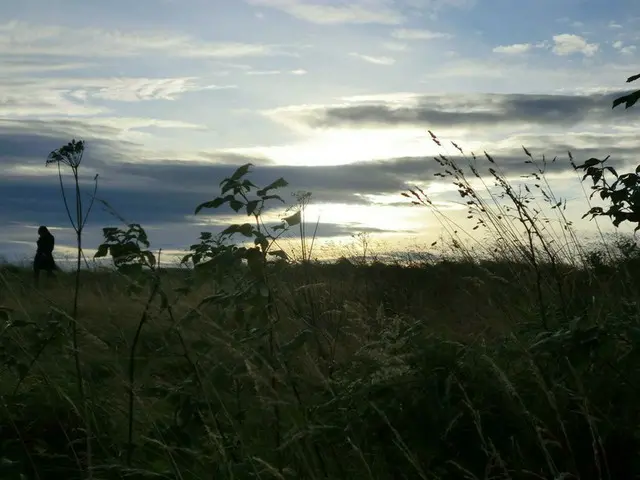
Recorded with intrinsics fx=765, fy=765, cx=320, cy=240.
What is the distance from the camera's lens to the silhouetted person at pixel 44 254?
585 inches

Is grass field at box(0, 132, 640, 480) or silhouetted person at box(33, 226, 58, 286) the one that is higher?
silhouetted person at box(33, 226, 58, 286)

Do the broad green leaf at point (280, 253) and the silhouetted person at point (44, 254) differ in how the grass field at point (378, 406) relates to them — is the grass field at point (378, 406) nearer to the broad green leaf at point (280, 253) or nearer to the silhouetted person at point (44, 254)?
the broad green leaf at point (280, 253)

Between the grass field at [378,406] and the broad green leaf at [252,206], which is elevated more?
the broad green leaf at [252,206]

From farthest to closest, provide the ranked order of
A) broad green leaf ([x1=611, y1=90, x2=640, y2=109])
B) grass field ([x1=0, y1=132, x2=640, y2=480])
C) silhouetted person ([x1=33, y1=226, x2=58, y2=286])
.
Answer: silhouetted person ([x1=33, y1=226, x2=58, y2=286]) < broad green leaf ([x1=611, y1=90, x2=640, y2=109]) < grass field ([x1=0, y1=132, x2=640, y2=480])

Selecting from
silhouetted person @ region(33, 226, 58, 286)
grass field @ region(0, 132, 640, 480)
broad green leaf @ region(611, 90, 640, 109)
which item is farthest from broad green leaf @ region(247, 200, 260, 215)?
silhouetted person @ region(33, 226, 58, 286)

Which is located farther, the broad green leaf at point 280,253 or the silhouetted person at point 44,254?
the silhouetted person at point 44,254

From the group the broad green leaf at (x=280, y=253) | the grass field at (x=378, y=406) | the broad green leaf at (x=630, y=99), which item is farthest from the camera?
the broad green leaf at (x=630, y=99)

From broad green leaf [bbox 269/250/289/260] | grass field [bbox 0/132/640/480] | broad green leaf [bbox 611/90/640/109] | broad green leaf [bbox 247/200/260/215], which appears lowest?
grass field [bbox 0/132/640/480]

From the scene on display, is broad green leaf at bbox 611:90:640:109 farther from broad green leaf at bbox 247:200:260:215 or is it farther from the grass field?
broad green leaf at bbox 247:200:260:215

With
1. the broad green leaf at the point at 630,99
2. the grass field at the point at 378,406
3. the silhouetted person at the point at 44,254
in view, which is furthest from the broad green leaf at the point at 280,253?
the silhouetted person at the point at 44,254

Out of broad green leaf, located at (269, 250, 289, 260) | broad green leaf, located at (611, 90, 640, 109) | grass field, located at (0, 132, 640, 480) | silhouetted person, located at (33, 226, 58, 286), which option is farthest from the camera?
silhouetted person, located at (33, 226, 58, 286)

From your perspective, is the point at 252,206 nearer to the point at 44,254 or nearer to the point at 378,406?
the point at 378,406

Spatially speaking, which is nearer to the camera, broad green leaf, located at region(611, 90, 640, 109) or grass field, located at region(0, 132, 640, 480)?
grass field, located at region(0, 132, 640, 480)

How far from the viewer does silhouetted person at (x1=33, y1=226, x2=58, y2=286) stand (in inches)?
585
